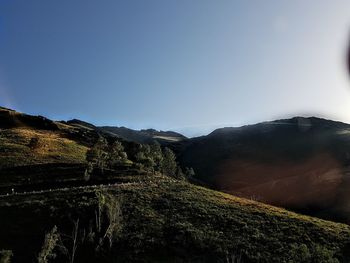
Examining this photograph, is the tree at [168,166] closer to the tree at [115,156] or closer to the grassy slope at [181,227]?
the tree at [115,156]

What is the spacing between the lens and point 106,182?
344 feet

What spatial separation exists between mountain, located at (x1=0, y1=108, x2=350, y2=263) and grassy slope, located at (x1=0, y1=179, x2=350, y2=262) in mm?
120

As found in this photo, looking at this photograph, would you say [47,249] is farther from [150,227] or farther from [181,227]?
[181,227]

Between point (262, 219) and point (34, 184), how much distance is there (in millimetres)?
47100

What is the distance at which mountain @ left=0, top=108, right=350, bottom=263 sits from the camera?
203ft

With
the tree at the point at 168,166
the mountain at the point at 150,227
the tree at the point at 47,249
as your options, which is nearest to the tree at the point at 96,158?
the mountain at the point at 150,227

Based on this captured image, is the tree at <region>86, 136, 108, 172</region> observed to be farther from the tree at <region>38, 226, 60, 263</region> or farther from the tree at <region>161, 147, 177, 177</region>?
the tree at <region>38, 226, 60, 263</region>

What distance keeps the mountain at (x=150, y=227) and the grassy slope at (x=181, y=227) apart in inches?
4.7

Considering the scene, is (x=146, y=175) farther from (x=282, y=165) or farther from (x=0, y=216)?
(x=282, y=165)

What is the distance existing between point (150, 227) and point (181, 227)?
4257 mm

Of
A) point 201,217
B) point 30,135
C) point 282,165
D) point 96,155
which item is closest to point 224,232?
point 201,217

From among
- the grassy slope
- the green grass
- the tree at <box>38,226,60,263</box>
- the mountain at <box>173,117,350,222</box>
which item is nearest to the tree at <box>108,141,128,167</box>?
the green grass

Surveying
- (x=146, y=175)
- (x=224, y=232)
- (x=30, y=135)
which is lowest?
(x=224, y=232)

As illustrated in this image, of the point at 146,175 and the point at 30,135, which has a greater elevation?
the point at 30,135
